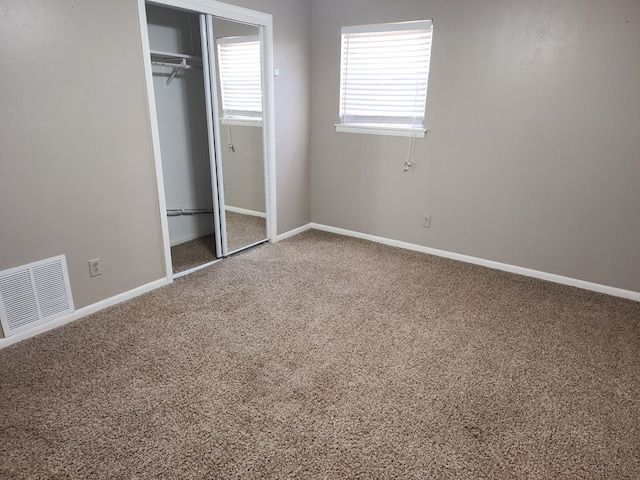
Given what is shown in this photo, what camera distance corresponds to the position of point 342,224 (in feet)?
15.0

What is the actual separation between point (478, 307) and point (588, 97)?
1761 millimetres

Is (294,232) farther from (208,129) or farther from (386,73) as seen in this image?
(386,73)

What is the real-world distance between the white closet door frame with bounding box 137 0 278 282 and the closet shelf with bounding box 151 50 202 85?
59 centimetres

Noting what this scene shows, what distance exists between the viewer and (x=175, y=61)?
373 cm

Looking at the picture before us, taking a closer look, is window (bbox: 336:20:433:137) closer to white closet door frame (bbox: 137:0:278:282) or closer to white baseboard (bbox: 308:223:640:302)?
white closet door frame (bbox: 137:0:278:282)

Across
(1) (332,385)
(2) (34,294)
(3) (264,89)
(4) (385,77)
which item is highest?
(4) (385,77)

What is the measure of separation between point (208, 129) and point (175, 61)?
86cm

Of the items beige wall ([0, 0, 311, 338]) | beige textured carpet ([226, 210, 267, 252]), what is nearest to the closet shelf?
beige wall ([0, 0, 311, 338])

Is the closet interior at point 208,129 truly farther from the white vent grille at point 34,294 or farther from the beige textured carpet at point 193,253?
the white vent grille at point 34,294

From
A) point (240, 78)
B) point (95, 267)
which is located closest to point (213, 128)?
point (240, 78)

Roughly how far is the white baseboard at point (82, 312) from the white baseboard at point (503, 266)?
6.70ft

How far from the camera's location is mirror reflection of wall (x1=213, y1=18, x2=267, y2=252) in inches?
139

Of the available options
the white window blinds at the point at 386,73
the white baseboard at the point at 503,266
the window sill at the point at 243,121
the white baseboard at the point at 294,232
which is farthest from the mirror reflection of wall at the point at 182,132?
the white window blinds at the point at 386,73

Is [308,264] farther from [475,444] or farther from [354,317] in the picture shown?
[475,444]
